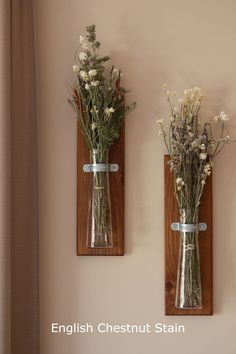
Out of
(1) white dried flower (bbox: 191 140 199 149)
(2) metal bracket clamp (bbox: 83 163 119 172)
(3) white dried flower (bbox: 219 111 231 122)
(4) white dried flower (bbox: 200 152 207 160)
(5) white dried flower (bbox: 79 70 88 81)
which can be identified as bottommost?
(2) metal bracket clamp (bbox: 83 163 119 172)

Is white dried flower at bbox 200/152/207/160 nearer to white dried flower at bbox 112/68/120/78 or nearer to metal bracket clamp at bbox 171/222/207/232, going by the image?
metal bracket clamp at bbox 171/222/207/232

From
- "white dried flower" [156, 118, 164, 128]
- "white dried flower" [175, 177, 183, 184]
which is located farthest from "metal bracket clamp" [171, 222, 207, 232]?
"white dried flower" [156, 118, 164, 128]

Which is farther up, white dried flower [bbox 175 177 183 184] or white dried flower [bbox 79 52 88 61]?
white dried flower [bbox 79 52 88 61]

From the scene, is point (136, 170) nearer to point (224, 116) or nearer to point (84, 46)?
point (224, 116)

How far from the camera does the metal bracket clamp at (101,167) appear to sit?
2.21 metres

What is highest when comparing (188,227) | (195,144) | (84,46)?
(84,46)

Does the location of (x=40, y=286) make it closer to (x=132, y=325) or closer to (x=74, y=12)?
A: (x=132, y=325)

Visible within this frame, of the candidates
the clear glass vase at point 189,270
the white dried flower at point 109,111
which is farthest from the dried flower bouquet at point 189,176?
the white dried flower at point 109,111

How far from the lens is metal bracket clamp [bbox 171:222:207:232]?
7.12 ft

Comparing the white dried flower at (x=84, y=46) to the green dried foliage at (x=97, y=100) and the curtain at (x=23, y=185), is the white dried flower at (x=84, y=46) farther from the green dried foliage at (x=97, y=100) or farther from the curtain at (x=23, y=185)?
the curtain at (x=23, y=185)

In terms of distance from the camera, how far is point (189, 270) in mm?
2170

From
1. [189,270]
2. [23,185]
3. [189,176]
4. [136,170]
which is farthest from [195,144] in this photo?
[23,185]

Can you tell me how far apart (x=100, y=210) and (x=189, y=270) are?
48cm

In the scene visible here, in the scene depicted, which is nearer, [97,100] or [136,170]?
[97,100]
